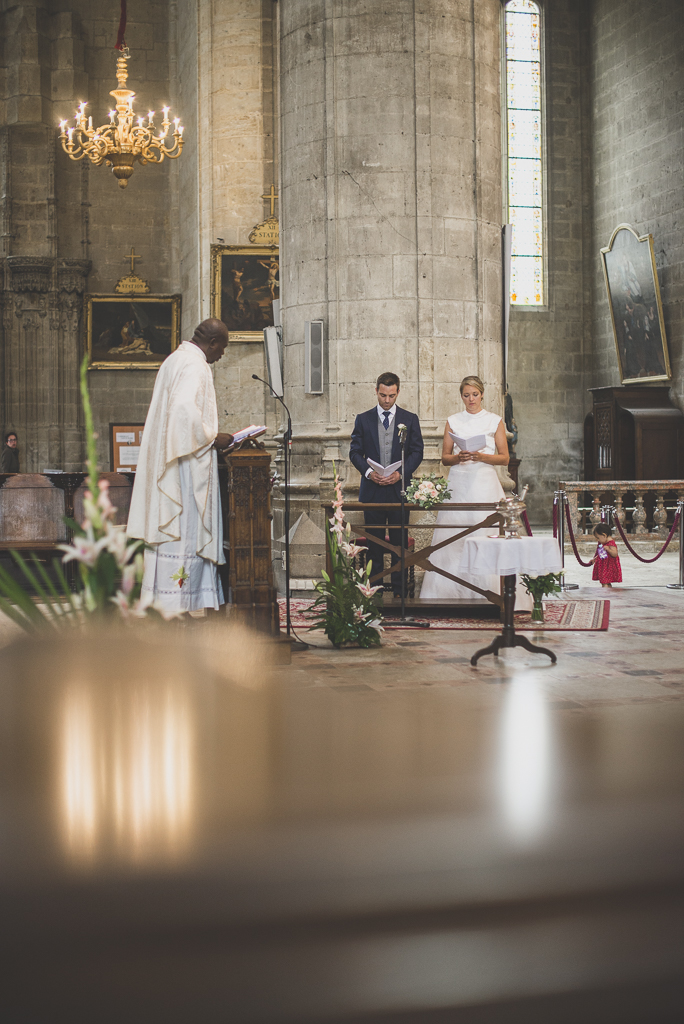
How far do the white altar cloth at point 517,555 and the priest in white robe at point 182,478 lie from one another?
1625 mm

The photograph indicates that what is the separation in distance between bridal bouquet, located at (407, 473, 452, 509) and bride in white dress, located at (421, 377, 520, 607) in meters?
0.31

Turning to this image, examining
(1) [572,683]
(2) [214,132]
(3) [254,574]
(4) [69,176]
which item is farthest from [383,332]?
(4) [69,176]

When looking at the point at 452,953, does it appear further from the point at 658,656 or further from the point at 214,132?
the point at 214,132

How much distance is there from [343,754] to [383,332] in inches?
326

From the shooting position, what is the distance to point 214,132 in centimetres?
1440

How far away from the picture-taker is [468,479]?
25.6ft

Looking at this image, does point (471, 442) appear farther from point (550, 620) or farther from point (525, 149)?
point (525, 149)

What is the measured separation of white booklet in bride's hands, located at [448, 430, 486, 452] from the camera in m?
7.66

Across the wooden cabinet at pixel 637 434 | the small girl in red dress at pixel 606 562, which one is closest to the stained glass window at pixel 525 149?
the wooden cabinet at pixel 637 434

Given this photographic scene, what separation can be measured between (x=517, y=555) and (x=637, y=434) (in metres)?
10.6

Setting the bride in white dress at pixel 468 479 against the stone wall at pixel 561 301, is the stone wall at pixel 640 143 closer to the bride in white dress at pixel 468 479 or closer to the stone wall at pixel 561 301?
the stone wall at pixel 561 301

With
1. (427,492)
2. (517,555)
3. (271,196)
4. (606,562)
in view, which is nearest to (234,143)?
(271,196)

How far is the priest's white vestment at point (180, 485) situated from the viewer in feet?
17.2

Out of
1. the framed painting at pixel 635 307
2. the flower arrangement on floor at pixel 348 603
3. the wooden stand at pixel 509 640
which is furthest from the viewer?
the framed painting at pixel 635 307
